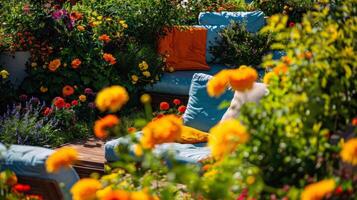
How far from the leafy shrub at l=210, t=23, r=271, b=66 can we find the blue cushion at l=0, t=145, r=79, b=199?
474 centimetres

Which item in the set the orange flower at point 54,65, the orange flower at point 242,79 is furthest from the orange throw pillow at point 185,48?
the orange flower at point 242,79

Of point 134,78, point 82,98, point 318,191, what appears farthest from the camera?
point 134,78

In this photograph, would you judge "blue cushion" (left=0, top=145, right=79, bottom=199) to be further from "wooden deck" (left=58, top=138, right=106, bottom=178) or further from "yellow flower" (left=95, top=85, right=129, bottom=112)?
"wooden deck" (left=58, top=138, right=106, bottom=178)

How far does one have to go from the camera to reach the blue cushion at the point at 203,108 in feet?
15.6

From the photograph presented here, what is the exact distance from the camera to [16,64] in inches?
260

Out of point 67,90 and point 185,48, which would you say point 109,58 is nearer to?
A: point 67,90

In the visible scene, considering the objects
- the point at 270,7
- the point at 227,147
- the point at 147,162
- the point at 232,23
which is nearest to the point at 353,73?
the point at 227,147

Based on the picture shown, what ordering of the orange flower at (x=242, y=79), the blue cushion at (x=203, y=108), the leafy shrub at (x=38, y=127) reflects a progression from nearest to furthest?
the orange flower at (x=242, y=79) < the blue cushion at (x=203, y=108) < the leafy shrub at (x=38, y=127)

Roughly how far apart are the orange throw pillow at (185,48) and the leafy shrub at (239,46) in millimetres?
200

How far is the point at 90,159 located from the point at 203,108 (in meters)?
0.83

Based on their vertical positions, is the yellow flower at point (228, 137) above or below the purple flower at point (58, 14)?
above

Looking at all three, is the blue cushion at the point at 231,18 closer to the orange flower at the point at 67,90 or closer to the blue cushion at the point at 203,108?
the orange flower at the point at 67,90

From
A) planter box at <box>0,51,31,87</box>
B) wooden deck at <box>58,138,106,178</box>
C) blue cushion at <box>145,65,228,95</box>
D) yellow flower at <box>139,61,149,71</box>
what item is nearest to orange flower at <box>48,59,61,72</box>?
planter box at <box>0,51,31,87</box>

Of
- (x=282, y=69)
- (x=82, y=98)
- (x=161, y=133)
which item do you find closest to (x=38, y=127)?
(x=82, y=98)
